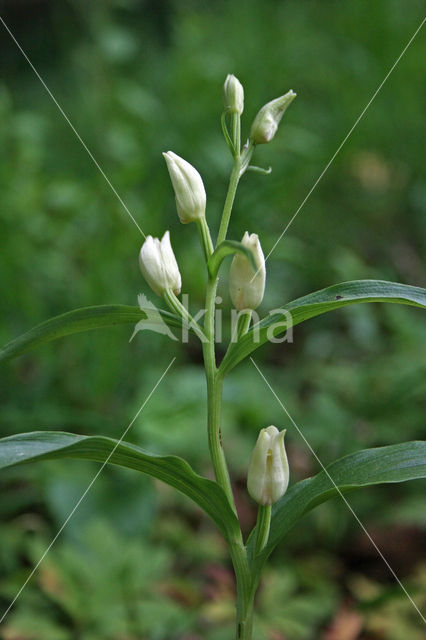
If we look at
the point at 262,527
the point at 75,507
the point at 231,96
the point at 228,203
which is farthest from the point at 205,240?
the point at 75,507

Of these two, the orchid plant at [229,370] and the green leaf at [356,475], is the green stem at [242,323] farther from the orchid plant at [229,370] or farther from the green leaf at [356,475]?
the green leaf at [356,475]

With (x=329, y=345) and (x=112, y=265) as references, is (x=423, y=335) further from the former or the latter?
(x=112, y=265)

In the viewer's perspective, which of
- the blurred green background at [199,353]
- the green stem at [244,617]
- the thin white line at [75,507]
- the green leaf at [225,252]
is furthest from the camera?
the blurred green background at [199,353]

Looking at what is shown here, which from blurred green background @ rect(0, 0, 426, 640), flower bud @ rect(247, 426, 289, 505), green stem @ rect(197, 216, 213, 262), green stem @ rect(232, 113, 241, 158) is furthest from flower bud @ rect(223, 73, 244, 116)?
blurred green background @ rect(0, 0, 426, 640)

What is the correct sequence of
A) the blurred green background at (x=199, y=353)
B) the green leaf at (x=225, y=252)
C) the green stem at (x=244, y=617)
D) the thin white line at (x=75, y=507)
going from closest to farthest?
the green leaf at (x=225, y=252) → the green stem at (x=244, y=617) → the thin white line at (x=75, y=507) → the blurred green background at (x=199, y=353)

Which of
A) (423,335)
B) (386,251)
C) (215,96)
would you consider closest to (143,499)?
(423,335)

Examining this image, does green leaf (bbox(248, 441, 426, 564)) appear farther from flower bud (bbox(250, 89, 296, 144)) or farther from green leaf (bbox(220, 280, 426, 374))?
flower bud (bbox(250, 89, 296, 144))

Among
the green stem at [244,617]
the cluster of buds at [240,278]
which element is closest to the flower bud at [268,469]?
the cluster of buds at [240,278]
